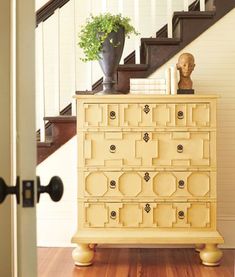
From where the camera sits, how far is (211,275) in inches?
120

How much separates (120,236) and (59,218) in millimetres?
772

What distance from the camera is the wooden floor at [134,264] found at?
3105 millimetres

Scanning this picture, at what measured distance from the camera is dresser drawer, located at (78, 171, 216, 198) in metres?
3.21

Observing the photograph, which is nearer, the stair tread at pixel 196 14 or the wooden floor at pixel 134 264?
the wooden floor at pixel 134 264

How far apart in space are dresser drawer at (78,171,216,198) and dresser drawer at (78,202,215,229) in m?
0.06

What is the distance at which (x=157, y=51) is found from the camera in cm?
371

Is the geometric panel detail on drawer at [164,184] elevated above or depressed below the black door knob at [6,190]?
below

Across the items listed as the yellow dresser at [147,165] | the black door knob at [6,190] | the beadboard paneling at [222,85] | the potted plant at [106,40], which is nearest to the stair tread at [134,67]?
the beadboard paneling at [222,85]

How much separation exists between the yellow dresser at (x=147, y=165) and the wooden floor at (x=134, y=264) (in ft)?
0.51

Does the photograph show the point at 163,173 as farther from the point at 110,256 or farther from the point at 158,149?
the point at 110,256

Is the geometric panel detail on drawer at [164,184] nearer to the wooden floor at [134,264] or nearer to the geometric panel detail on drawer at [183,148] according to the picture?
the geometric panel detail on drawer at [183,148]

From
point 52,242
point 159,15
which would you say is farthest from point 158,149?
point 159,15

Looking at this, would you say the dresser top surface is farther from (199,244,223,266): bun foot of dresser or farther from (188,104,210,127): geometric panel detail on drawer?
(199,244,223,266): bun foot of dresser

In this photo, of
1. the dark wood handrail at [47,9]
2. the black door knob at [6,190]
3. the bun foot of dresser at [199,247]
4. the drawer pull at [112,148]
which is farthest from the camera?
the dark wood handrail at [47,9]
